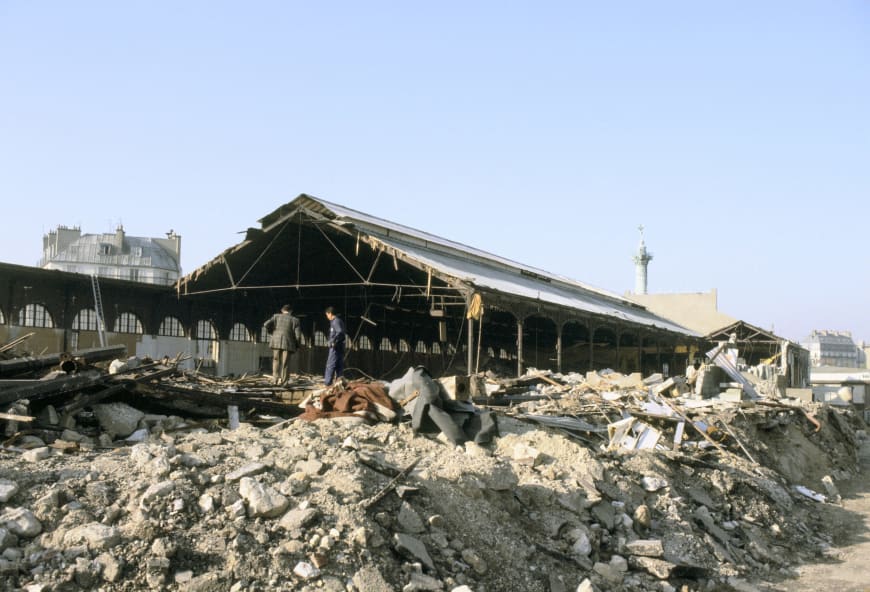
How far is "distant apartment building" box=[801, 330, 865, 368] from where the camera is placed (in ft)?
429

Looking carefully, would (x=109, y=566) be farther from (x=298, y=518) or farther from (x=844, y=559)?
(x=844, y=559)

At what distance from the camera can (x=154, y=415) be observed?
34.0ft

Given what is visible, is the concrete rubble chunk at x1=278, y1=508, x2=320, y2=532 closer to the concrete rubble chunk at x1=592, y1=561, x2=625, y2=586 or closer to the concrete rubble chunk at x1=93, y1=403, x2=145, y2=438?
the concrete rubble chunk at x1=592, y1=561, x2=625, y2=586

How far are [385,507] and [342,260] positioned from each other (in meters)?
17.7

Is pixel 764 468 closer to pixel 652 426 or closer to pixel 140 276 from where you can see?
pixel 652 426

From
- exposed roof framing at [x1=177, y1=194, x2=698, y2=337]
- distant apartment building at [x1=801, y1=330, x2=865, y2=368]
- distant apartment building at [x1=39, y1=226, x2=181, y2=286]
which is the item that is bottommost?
distant apartment building at [x1=801, y1=330, x2=865, y2=368]

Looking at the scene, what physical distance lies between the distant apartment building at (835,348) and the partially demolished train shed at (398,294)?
111584mm

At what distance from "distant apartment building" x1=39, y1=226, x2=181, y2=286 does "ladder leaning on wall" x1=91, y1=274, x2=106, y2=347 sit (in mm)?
50518

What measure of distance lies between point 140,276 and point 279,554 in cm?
7160

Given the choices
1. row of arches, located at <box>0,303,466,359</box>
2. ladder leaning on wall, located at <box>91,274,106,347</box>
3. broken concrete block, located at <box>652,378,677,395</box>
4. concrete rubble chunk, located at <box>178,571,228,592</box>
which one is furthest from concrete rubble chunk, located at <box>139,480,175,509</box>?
row of arches, located at <box>0,303,466,359</box>

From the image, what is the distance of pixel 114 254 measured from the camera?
238 ft

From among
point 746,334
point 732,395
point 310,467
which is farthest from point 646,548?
point 746,334

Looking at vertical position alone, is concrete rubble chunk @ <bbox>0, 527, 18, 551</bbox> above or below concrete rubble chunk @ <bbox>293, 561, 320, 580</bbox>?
above

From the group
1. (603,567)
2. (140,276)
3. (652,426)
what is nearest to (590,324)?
(652,426)
